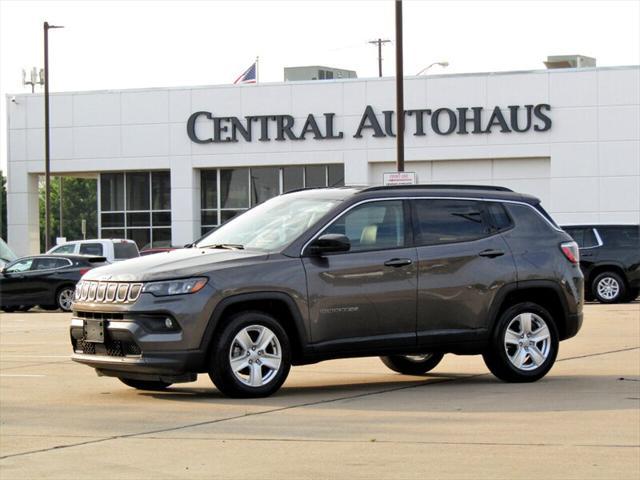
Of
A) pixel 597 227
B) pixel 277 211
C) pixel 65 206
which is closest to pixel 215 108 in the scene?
pixel 597 227

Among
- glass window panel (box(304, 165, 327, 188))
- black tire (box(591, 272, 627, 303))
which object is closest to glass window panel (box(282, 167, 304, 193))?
glass window panel (box(304, 165, 327, 188))

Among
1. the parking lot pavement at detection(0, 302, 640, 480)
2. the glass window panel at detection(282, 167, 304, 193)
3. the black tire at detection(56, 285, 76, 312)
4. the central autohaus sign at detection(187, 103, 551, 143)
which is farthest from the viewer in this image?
the glass window panel at detection(282, 167, 304, 193)

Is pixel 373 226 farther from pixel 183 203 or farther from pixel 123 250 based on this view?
pixel 183 203

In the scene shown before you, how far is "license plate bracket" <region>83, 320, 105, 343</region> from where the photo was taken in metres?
11.4

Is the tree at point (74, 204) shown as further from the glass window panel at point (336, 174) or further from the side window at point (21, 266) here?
the side window at point (21, 266)

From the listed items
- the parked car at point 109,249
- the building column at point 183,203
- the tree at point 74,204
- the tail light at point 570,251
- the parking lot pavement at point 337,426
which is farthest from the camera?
the tree at point 74,204

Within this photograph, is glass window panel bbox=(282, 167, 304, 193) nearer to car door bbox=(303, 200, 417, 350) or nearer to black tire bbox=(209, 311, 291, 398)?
car door bbox=(303, 200, 417, 350)

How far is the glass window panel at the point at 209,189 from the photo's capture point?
50.8m

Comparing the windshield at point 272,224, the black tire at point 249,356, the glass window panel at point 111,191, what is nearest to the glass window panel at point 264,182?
the glass window panel at point 111,191

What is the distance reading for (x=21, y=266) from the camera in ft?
107

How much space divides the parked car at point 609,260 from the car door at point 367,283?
18612 millimetres

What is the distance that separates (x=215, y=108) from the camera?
50156 mm

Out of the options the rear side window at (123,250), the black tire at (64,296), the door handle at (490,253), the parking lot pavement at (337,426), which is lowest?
the black tire at (64,296)

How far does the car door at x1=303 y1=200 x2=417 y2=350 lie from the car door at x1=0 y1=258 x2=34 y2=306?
21410 mm
